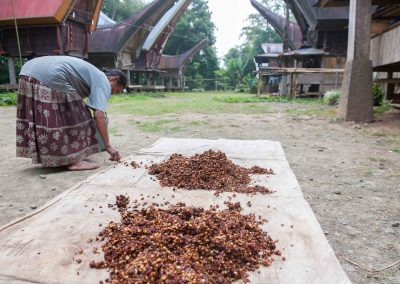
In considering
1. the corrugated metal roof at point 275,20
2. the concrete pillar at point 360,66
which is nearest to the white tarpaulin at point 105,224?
the concrete pillar at point 360,66

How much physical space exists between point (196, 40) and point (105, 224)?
32.9 m

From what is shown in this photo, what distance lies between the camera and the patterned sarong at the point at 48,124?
346cm

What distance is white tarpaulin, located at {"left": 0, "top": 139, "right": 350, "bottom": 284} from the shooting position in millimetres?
1524

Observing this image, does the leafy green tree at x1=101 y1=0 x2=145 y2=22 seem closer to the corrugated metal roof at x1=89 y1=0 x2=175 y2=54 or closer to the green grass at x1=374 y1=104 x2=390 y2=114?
the corrugated metal roof at x1=89 y1=0 x2=175 y2=54

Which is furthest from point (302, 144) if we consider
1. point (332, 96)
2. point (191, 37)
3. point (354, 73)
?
point (191, 37)

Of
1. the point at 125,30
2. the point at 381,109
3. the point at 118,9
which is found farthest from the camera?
the point at 118,9

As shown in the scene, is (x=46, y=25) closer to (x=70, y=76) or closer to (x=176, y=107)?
(x=176, y=107)

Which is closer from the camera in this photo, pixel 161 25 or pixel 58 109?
pixel 58 109

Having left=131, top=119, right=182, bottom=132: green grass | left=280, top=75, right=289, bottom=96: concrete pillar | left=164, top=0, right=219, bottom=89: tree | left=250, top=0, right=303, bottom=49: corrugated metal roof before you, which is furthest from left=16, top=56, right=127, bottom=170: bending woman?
left=164, top=0, right=219, bottom=89: tree

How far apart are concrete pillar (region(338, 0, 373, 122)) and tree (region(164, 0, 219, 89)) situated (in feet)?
89.8

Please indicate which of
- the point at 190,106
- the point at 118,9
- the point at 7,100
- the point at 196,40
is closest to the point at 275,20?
the point at 190,106

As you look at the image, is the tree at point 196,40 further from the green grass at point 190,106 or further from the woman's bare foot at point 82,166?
the woman's bare foot at point 82,166

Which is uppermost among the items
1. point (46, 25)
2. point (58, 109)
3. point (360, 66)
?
point (46, 25)

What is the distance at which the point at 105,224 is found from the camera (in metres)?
2.02
